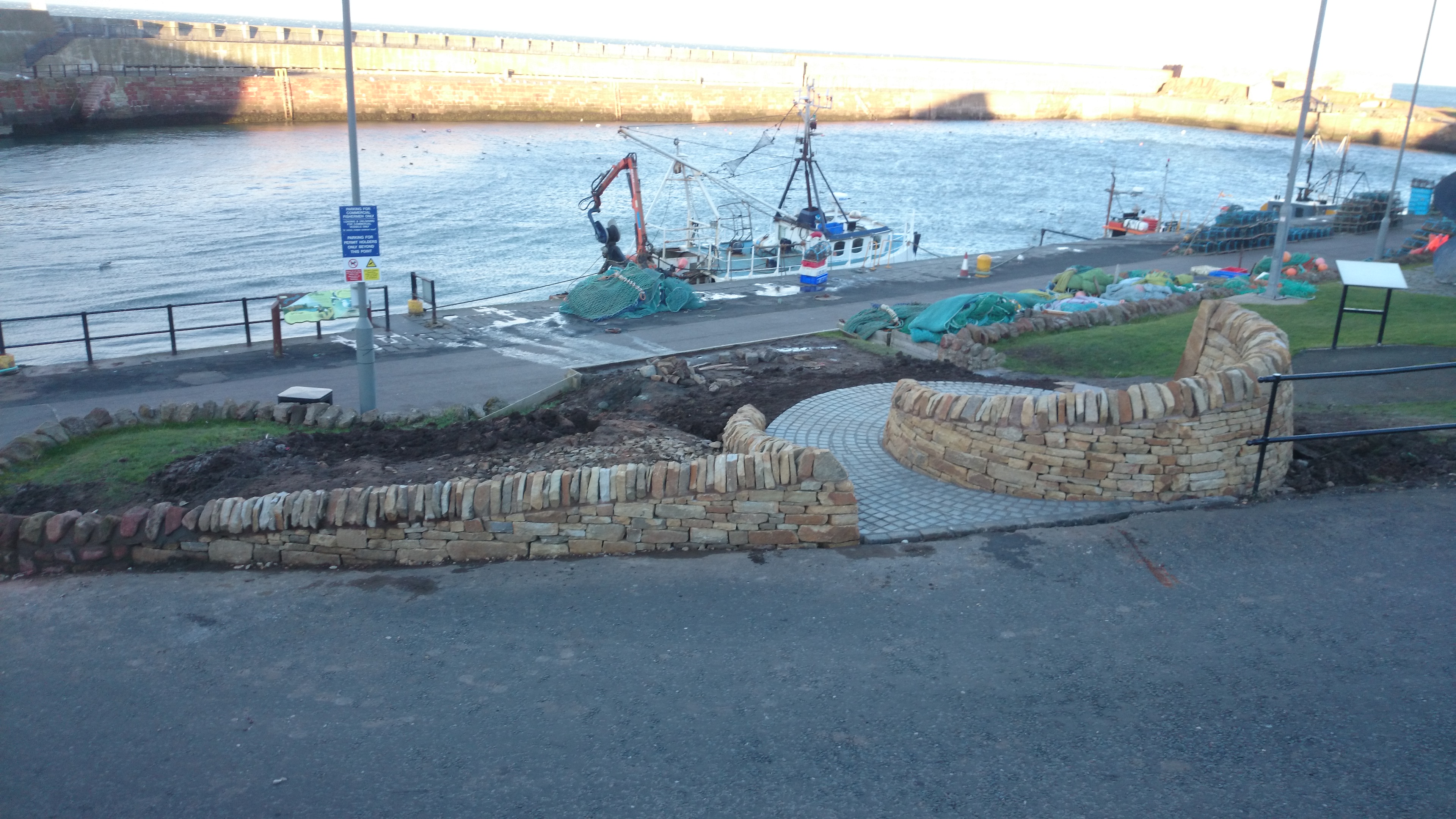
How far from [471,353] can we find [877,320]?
25.6ft

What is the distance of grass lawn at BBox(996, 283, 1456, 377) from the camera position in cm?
1405

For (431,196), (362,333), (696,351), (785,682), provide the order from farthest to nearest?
(431,196) < (696,351) < (362,333) < (785,682)

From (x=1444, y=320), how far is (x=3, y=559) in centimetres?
1825

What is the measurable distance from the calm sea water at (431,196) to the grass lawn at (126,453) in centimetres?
1378

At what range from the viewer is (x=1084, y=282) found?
2247 centimetres

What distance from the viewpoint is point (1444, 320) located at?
15.1 meters

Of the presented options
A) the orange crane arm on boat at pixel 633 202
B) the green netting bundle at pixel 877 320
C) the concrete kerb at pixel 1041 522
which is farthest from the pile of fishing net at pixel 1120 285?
the concrete kerb at pixel 1041 522

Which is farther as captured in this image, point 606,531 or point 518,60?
point 518,60

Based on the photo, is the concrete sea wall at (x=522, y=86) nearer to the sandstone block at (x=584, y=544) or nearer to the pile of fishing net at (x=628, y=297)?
the pile of fishing net at (x=628, y=297)

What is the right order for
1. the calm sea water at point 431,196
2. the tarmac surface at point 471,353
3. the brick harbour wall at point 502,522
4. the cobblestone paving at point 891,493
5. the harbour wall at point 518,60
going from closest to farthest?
the brick harbour wall at point 502,522
the cobblestone paving at point 891,493
the tarmac surface at point 471,353
the calm sea water at point 431,196
the harbour wall at point 518,60

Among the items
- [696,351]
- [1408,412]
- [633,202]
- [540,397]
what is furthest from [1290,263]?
[540,397]

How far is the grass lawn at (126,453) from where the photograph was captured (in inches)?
386

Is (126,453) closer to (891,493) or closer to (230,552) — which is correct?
(230,552)

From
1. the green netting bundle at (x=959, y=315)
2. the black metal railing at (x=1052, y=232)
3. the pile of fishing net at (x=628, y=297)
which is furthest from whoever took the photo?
the black metal railing at (x=1052, y=232)
